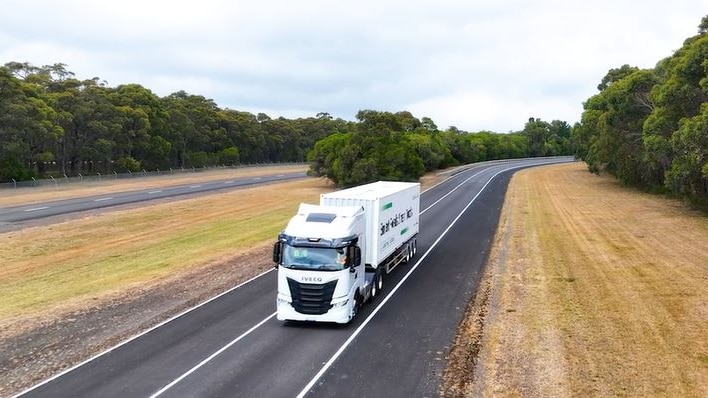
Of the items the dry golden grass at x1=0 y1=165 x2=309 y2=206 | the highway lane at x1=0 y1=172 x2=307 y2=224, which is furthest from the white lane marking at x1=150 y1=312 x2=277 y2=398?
the dry golden grass at x1=0 y1=165 x2=309 y2=206

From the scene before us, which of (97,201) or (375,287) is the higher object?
(375,287)

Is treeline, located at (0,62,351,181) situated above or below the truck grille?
above

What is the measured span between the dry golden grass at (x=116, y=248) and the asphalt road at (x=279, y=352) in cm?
582

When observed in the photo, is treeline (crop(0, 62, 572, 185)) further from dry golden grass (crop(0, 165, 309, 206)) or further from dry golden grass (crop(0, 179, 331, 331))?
dry golden grass (crop(0, 179, 331, 331))

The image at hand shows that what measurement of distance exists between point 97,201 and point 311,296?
4554 cm

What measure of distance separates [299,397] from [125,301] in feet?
36.0

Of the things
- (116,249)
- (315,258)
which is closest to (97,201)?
(116,249)

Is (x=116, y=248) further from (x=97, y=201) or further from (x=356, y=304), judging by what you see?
(x=97, y=201)

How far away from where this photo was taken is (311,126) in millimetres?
167750

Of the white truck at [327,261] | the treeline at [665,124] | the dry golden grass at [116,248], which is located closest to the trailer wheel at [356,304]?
the white truck at [327,261]

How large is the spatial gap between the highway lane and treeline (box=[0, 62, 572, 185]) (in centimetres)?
1406

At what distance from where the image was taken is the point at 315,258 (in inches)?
688

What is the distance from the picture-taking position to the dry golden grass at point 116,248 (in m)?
Result: 23.4

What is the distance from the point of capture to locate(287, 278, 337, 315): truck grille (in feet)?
56.6
